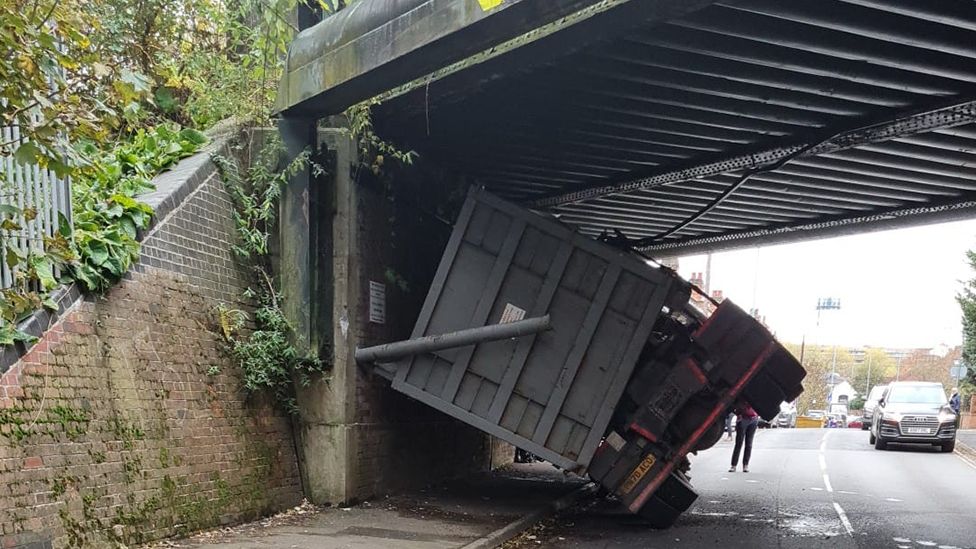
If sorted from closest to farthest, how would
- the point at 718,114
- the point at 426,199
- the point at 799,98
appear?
the point at 799,98 < the point at 718,114 < the point at 426,199

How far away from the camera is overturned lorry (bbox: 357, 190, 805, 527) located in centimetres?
866

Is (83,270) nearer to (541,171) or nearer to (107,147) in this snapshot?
(107,147)

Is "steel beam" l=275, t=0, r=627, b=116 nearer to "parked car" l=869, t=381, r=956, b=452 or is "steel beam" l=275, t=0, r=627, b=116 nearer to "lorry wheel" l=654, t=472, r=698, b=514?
"lorry wheel" l=654, t=472, r=698, b=514

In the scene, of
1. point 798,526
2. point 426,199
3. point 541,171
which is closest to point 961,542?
point 798,526

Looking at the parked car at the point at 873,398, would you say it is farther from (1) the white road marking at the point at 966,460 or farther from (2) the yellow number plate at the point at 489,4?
(2) the yellow number plate at the point at 489,4

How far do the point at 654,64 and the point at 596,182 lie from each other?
4799mm

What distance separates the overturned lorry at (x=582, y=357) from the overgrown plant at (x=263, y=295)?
3.18 ft

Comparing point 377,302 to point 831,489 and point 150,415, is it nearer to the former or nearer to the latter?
point 150,415

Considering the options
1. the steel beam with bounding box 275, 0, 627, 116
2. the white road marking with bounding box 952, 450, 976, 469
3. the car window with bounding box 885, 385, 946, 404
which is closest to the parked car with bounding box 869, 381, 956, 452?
the car window with bounding box 885, 385, 946, 404

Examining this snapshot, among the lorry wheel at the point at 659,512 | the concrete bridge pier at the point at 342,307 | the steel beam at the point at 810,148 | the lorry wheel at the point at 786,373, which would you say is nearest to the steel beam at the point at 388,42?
the concrete bridge pier at the point at 342,307

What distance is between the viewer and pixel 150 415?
6.70 m

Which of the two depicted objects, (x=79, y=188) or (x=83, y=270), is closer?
(x=83, y=270)

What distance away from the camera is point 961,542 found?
8609 millimetres

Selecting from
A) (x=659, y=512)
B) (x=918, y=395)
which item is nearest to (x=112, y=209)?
(x=659, y=512)
